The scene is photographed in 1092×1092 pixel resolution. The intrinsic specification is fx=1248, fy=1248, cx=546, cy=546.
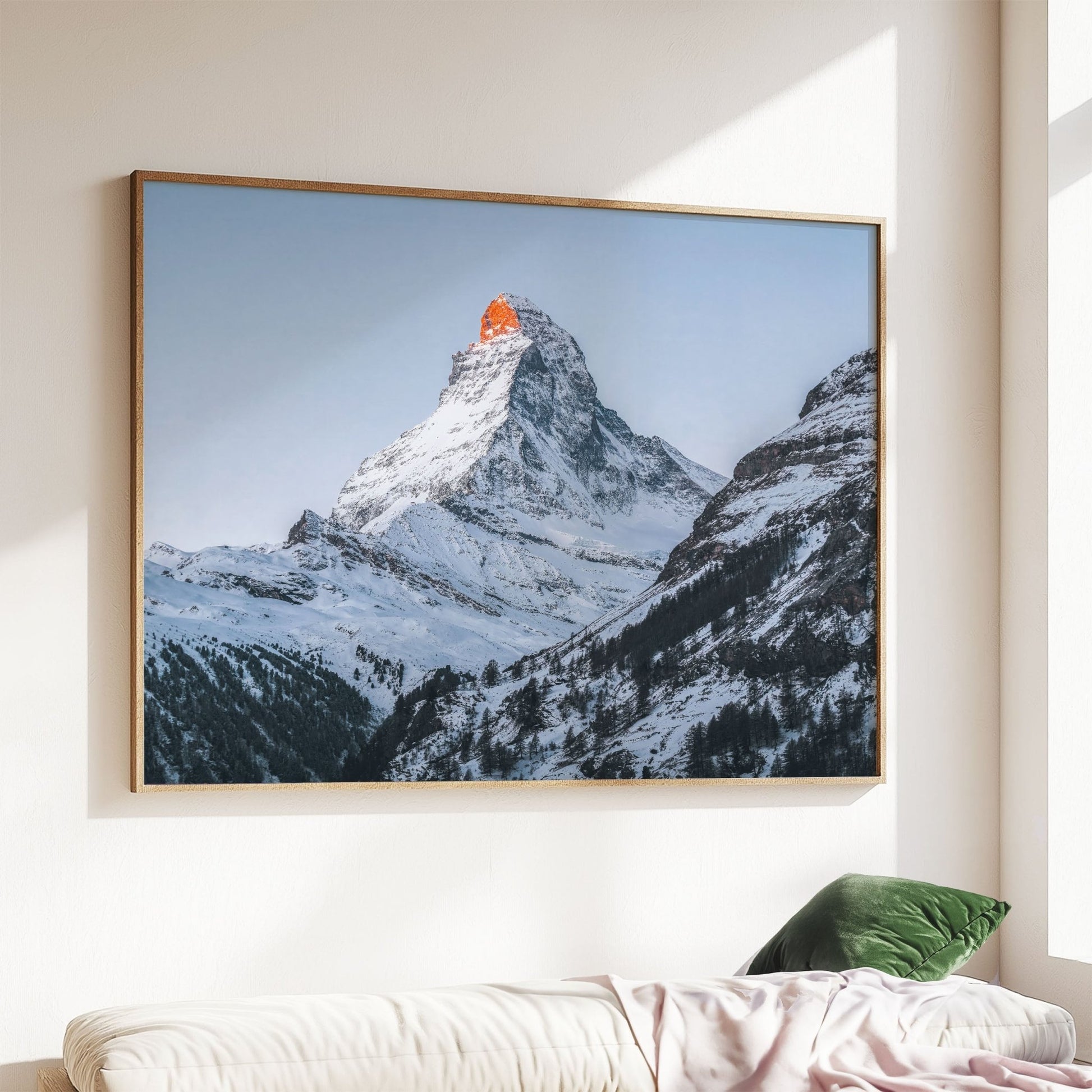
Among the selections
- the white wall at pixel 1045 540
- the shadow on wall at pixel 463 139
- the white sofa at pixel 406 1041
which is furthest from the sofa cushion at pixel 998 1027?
the shadow on wall at pixel 463 139

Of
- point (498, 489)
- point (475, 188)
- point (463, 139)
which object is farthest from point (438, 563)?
point (463, 139)

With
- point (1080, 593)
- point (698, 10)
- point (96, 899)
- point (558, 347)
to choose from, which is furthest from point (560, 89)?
point (96, 899)

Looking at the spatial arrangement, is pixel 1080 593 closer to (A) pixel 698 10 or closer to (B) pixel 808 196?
(B) pixel 808 196

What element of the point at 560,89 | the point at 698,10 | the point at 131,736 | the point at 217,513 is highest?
the point at 698,10

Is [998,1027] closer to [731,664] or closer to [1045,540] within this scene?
[731,664]

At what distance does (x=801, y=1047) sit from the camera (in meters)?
1.92

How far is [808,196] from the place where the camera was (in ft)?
9.28

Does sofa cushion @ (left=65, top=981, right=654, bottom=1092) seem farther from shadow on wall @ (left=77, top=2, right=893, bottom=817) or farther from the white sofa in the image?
shadow on wall @ (left=77, top=2, right=893, bottom=817)

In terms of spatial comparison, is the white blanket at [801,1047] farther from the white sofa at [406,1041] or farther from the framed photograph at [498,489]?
the framed photograph at [498,489]

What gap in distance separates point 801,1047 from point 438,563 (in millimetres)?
1197

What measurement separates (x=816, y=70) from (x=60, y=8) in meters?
1.62

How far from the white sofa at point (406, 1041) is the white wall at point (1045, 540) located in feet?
2.22

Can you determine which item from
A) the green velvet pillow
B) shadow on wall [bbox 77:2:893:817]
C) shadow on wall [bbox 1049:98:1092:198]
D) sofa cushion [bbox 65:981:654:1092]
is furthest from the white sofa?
shadow on wall [bbox 1049:98:1092:198]

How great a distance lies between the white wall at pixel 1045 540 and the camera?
107 inches
